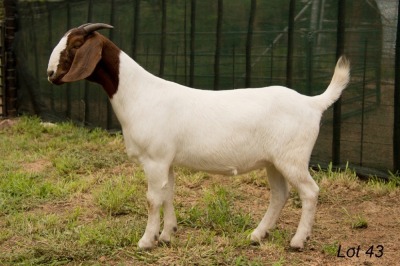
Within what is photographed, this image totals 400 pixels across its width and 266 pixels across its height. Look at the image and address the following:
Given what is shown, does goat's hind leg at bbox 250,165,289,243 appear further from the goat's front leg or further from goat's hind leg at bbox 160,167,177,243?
the goat's front leg

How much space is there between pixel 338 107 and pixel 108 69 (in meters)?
3.17

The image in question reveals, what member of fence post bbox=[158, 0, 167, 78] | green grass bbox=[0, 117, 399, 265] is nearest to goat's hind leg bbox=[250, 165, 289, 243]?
green grass bbox=[0, 117, 399, 265]

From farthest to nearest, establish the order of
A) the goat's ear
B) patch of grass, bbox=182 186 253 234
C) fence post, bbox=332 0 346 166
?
fence post, bbox=332 0 346 166, patch of grass, bbox=182 186 253 234, the goat's ear

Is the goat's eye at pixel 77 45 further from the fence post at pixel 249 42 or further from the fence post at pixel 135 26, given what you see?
the fence post at pixel 135 26

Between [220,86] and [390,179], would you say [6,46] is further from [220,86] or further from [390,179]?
[390,179]

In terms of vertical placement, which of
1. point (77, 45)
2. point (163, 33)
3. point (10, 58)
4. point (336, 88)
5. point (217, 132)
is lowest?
point (10, 58)

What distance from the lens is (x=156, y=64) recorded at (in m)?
8.27

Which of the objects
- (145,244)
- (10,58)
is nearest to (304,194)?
(145,244)

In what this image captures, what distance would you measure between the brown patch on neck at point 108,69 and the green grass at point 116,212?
3.78ft

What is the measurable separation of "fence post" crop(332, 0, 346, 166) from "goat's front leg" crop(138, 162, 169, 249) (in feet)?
9.38

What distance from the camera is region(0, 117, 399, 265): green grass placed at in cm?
383

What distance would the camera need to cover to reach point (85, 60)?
3.72 meters

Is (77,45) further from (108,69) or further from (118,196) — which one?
(118,196)

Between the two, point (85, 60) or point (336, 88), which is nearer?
point (85, 60)
